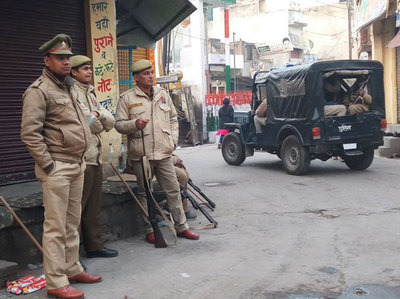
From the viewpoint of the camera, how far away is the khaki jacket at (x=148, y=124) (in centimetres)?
550

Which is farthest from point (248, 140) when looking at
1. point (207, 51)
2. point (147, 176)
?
point (207, 51)

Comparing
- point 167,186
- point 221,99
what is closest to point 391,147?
point 167,186

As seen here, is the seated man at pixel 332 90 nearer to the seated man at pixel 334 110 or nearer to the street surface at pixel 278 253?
the seated man at pixel 334 110

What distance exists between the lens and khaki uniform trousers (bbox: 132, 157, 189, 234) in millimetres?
5621

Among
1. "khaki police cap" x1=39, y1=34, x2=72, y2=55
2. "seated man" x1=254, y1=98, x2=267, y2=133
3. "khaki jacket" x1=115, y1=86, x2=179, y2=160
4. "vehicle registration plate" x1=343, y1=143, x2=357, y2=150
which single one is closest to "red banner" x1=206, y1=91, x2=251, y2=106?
"seated man" x1=254, y1=98, x2=267, y2=133

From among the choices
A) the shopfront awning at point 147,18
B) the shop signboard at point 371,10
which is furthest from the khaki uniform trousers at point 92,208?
the shop signboard at point 371,10

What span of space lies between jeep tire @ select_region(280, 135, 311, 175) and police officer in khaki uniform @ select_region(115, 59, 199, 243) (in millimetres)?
5016

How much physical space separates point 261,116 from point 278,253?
21.6 feet

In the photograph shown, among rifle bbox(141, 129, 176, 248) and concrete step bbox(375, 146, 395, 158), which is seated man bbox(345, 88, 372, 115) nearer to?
concrete step bbox(375, 146, 395, 158)

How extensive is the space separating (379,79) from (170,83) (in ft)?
43.4

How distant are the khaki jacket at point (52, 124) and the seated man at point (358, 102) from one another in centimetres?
730

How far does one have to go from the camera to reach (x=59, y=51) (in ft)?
13.1

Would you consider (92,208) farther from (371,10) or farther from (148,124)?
(371,10)

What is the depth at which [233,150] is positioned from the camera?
40.9 ft
